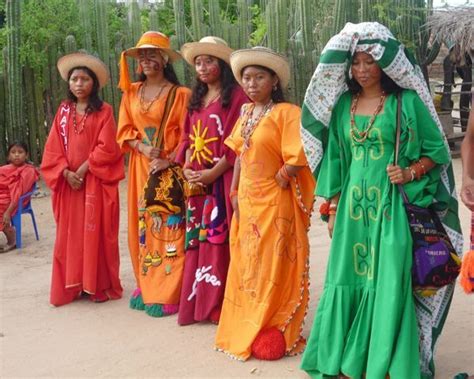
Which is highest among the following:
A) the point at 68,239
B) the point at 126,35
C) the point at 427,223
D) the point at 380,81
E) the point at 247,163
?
the point at 126,35

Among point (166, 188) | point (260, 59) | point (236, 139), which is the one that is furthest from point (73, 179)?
point (260, 59)

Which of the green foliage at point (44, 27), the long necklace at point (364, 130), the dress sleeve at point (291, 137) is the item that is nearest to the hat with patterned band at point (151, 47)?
the dress sleeve at point (291, 137)

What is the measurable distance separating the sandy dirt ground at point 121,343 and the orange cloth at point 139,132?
45 centimetres

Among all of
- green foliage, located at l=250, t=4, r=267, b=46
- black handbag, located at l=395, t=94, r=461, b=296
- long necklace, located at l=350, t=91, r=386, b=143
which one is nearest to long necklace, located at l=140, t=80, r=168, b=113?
long necklace, located at l=350, t=91, r=386, b=143

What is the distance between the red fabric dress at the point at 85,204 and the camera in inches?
228

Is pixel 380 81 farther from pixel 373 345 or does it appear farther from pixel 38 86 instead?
pixel 38 86

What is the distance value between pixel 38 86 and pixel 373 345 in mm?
10511

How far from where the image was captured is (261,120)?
449cm

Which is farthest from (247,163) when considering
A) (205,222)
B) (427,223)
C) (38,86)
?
(38,86)

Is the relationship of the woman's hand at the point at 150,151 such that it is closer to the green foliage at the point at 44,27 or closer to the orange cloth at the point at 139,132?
the orange cloth at the point at 139,132

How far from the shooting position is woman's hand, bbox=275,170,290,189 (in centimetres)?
442

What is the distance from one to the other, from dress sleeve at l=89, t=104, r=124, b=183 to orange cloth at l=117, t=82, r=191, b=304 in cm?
16

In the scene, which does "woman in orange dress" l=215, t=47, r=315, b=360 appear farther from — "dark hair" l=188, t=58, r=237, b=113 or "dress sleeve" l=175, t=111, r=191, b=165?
"dress sleeve" l=175, t=111, r=191, b=165

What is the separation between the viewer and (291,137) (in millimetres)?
4395
